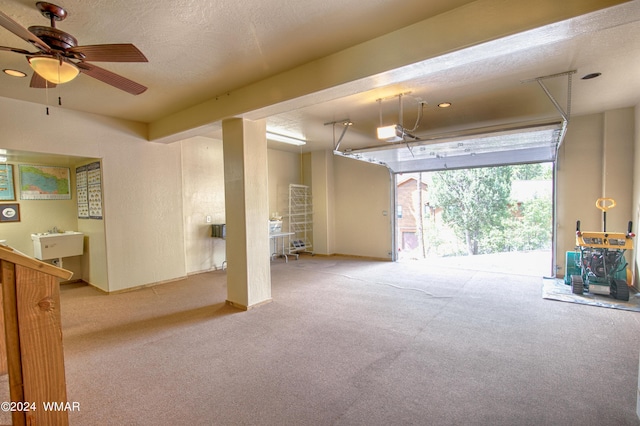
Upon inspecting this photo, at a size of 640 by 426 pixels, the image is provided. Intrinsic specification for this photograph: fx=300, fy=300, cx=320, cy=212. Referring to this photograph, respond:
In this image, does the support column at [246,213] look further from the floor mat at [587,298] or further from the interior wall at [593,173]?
the interior wall at [593,173]

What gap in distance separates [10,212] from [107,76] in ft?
Answer: 13.4

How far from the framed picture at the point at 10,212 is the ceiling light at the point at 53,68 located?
12.9 ft

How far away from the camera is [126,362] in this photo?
2719 mm

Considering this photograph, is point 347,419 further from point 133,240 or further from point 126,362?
point 133,240

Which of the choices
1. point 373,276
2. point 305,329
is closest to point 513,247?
point 373,276

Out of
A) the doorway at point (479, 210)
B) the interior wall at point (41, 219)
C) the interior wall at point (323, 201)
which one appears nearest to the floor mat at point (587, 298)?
the interior wall at point (323, 201)

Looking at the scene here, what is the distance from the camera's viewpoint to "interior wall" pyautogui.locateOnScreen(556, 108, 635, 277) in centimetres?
489

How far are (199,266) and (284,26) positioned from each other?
5095 millimetres

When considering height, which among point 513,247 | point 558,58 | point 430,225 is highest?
point 558,58

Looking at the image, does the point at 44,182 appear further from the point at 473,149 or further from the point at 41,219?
the point at 473,149

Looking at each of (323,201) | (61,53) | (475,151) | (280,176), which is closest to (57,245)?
(61,53)

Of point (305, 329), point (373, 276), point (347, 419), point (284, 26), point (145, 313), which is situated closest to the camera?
point (347, 419)

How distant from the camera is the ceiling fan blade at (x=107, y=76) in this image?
7.57 ft

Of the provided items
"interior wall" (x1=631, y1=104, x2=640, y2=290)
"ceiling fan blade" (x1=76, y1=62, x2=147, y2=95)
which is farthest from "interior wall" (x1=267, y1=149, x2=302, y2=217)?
"interior wall" (x1=631, y1=104, x2=640, y2=290)
